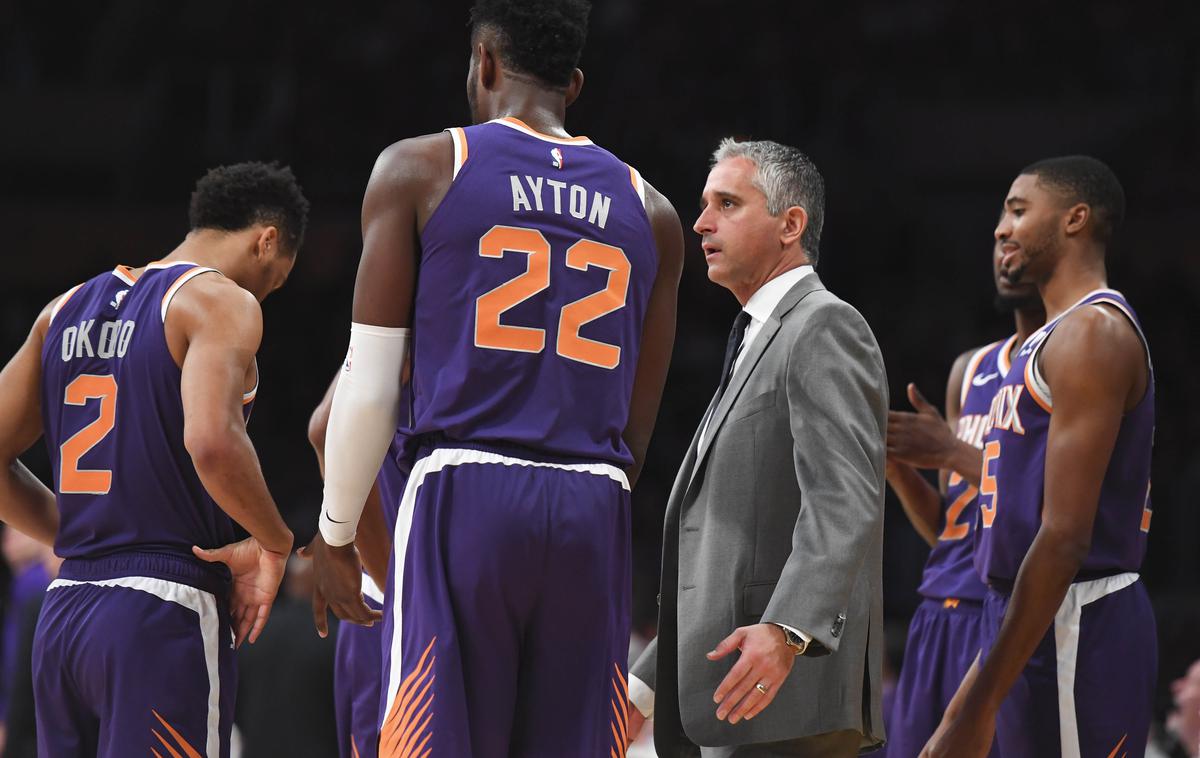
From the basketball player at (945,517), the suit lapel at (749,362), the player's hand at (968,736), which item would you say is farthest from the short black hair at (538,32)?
the player's hand at (968,736)

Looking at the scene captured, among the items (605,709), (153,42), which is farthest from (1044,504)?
(153,42)

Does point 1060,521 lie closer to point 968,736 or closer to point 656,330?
point 968,736

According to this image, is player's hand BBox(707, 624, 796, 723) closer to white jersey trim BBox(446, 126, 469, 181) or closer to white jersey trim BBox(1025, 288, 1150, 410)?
white jersey trim BBox(446, 126, 469, 181)

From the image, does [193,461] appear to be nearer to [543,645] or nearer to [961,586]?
[543,645]

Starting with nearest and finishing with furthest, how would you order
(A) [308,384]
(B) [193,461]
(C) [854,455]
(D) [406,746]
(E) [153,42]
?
(D) [406,746], (C) [854,455], (B) [193,461], (A) [308,384], (E) [153,42]

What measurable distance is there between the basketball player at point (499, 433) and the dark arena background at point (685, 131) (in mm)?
7840

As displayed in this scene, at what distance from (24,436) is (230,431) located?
32.5 inches

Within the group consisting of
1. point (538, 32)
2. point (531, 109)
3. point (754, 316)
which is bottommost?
point (754, 316)

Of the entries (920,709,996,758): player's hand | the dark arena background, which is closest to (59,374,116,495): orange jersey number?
(920,709,996,758): player's hand

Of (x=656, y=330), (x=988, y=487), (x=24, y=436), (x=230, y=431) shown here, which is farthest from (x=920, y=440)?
(x=24, y=436)

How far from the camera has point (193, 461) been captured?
3.82 meters

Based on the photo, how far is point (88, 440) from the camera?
3.98 m

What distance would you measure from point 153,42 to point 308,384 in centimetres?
502

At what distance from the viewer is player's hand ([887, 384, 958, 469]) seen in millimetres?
4723
